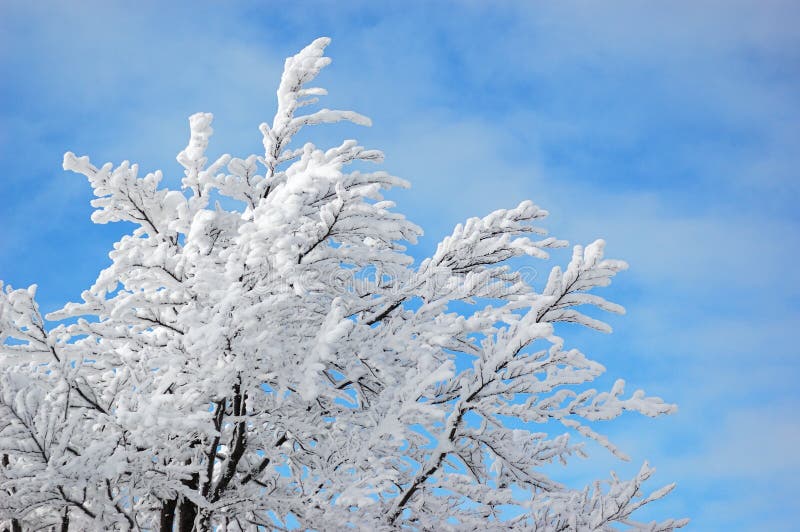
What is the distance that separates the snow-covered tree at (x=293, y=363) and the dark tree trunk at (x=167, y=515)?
2cm

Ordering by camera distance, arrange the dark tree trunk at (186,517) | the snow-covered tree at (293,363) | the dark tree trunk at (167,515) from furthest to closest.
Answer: the dark tree trunk at (167,515), the dark tree trunk at (186,517), the snow-covered tree at (293,363)

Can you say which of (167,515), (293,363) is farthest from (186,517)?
(293,363)

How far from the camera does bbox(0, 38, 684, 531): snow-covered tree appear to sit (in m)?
4.62

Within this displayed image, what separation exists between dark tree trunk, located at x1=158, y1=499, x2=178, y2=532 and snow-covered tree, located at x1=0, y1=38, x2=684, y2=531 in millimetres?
22

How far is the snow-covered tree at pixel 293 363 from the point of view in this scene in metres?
4.62

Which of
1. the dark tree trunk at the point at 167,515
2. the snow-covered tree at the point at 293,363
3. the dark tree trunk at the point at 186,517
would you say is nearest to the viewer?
the snow-covered tree at the point at 293,363

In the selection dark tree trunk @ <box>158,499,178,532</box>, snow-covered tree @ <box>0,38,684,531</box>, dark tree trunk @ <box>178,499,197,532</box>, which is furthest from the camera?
dark tree trunk @ <box>158,499,178,532</box>

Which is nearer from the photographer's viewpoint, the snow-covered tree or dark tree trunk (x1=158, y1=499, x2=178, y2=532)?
the snow-covered tree

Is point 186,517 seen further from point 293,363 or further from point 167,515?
point 293,363

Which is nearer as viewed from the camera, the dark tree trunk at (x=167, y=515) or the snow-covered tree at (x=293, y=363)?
the snow-covered tree at (x=293, y=363)

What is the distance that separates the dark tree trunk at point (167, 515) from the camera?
645 centimetres

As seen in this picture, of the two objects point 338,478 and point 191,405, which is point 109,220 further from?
point 338,478

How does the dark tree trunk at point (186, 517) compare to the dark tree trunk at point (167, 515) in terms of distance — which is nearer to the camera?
the dark tree trunk at point (186, 517)

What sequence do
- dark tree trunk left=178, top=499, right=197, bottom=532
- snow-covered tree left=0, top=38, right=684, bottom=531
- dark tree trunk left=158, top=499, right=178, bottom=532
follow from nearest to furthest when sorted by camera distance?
snow-covered tree left=0, top=38, right=684, bottom=531 < dark tree trunk left=178, top=499, right=197, bottom=532 < dark tree trunk left=158, top=499, right=178, bottom=532
